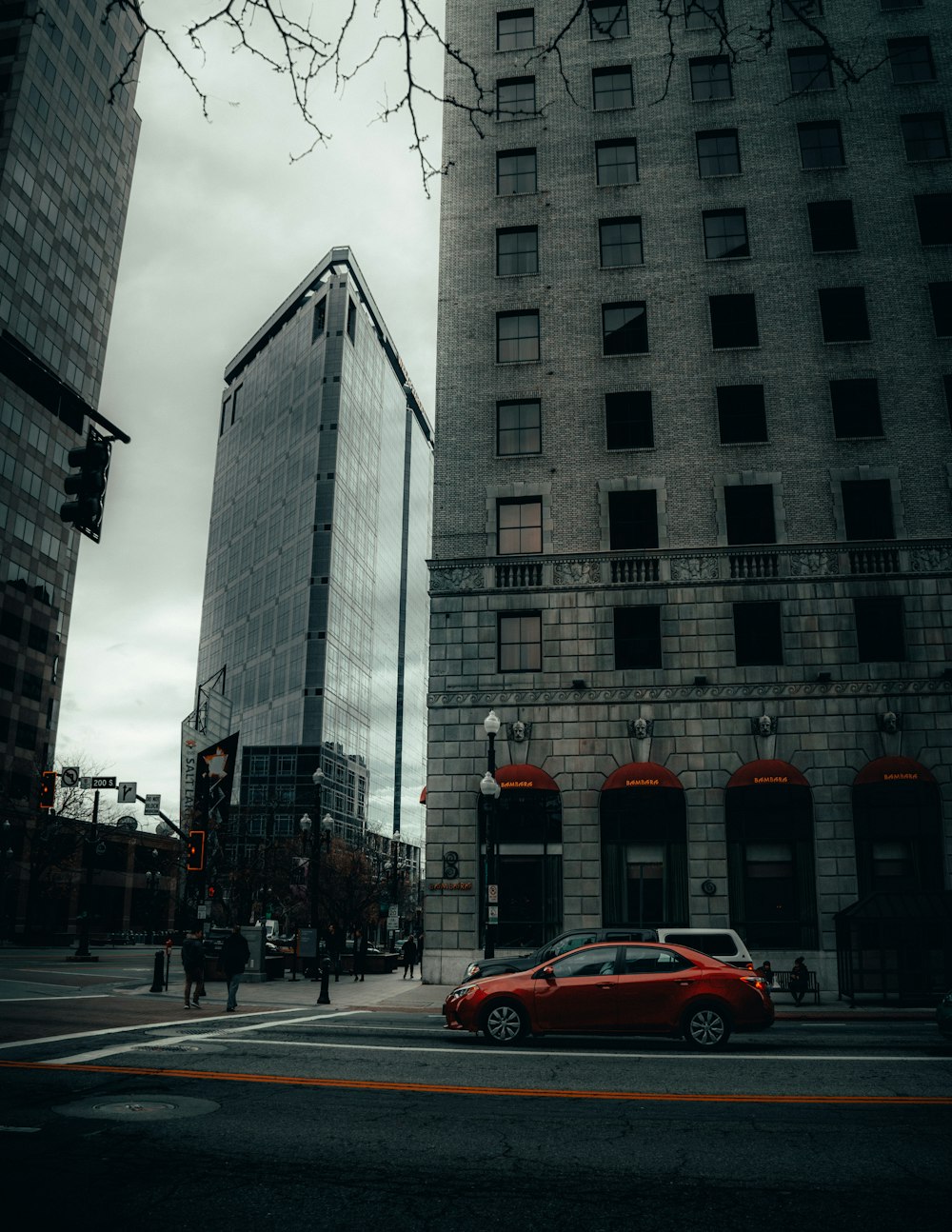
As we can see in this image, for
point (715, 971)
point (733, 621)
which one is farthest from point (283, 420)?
point (715, 971)

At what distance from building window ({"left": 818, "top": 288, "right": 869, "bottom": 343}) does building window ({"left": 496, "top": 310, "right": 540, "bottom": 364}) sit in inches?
396

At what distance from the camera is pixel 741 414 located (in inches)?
1272

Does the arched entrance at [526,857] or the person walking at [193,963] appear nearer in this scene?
the person walking at [193,963]

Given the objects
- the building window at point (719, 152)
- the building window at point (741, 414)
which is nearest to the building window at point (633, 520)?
the building window at point (741, 414)

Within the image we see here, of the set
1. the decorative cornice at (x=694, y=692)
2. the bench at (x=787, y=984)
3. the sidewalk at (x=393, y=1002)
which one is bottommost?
the sidewalk at (x=393, y=1002)

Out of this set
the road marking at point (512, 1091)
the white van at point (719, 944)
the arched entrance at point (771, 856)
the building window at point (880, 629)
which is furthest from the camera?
the building window at point (880, 629)

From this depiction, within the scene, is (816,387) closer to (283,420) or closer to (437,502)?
(437,502)

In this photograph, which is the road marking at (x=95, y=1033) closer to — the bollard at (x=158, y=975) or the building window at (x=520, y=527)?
the bollard at (x=158, y=975)

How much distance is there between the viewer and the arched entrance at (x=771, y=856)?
2795cm

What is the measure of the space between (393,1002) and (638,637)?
13.5 m

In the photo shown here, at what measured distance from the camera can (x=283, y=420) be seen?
15900cm

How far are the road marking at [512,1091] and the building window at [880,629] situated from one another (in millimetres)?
21283

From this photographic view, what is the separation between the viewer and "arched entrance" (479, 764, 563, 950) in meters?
28.8

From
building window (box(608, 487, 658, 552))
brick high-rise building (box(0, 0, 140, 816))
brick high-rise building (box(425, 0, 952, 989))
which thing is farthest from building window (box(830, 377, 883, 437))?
brick high-rise building (box(0, 0, 140, 816))
